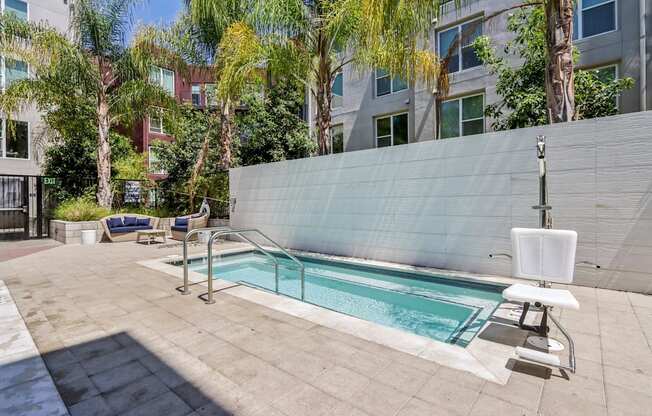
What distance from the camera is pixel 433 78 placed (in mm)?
8773

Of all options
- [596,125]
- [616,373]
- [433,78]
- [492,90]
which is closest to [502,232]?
[596,125]

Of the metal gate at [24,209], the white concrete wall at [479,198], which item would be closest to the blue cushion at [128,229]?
the metal gate at [24,209]

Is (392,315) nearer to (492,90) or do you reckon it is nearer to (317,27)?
(317,27)

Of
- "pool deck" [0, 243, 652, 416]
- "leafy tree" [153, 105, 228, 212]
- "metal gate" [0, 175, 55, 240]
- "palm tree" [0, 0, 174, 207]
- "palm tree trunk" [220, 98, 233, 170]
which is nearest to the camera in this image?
"pool deck" [0, 243, 652, 416]

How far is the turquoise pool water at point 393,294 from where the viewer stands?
14.8 feet

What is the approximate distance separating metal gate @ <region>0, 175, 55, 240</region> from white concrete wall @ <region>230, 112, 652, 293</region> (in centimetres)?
967

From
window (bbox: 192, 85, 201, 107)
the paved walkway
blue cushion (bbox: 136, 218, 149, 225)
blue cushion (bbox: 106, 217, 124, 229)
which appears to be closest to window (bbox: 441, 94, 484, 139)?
blue cushion (bbox: 136, 218, 149, 225)

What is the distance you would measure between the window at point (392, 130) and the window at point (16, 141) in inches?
654

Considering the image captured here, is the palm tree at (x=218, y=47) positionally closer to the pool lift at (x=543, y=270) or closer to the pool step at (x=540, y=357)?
the pool lift at (x=543, y=270)

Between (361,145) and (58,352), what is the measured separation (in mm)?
13246

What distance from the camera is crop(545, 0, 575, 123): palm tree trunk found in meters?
Result: 5.14

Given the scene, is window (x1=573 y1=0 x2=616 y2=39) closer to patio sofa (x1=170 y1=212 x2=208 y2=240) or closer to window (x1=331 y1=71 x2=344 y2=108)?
window (x1=331 y1=71 x2=344 y2=108)

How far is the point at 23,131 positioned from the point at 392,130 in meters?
17.4

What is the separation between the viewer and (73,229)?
10781 mm
